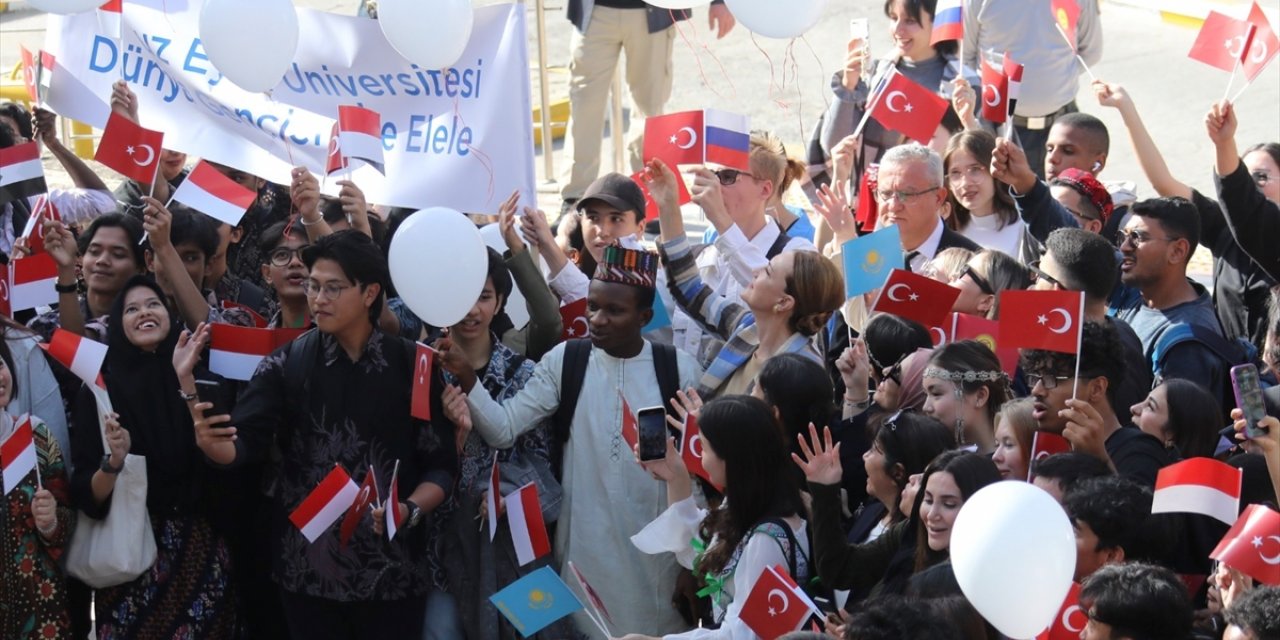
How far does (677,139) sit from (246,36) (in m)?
1.62

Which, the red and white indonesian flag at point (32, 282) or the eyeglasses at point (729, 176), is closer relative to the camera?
the red and white indonesian flag at point (32, 282)

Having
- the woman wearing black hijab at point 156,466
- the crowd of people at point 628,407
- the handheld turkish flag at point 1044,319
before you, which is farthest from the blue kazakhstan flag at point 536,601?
the handheld turkish flag at point 1044,319

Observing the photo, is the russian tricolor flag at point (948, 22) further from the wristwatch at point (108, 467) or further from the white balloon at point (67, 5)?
the wristwatch at point (108, 467)

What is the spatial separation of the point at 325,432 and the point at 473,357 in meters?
0.63

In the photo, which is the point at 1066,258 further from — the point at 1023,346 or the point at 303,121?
the point at 303,121

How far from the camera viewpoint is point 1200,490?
4.08 meters

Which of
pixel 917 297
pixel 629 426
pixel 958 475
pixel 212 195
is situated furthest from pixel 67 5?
pixel 958 475

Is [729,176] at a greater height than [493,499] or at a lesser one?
greater

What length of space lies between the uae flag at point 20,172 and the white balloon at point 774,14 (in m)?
2.59

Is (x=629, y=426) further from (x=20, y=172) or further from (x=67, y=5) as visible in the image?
(x=67, y=5)

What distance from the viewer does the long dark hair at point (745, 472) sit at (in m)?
4.72

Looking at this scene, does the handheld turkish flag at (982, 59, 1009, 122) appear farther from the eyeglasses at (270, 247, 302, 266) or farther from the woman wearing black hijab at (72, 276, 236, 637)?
the woman wearing black hijab at (72, 276, 236, 637)

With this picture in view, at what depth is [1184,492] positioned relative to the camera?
408 centimetres

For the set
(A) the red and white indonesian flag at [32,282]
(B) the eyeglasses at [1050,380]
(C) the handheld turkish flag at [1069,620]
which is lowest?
(A) the red and white indonesian flag at [32,282]
